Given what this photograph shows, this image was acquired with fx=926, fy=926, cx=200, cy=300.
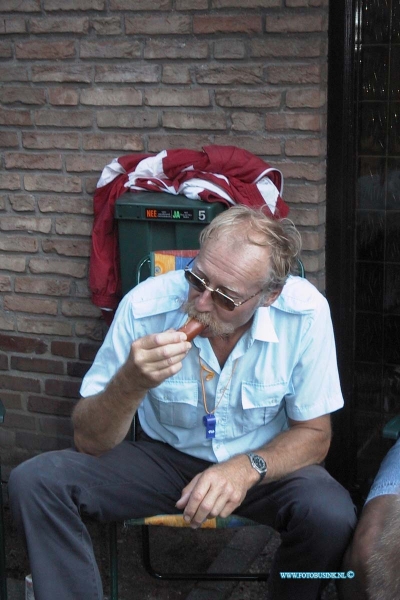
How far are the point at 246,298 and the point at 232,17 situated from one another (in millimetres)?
Result: 1447

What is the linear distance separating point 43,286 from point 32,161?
597mm

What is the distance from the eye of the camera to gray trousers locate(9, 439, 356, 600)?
2934mm

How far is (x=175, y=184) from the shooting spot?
3.88m

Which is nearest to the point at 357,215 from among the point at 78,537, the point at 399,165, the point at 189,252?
the point at 399,165

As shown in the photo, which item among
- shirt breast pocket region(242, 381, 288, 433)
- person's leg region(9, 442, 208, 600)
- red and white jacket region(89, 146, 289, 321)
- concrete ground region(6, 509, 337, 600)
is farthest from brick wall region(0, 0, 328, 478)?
person's leg region(9, 442, 208, 600)

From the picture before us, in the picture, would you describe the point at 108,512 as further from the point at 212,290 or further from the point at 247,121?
the point at 247,121

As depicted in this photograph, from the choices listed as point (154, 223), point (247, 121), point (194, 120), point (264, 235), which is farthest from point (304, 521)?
point (194, 120)

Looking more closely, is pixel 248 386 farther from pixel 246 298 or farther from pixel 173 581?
Answer: pixel 173 581

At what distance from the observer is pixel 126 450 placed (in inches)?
130

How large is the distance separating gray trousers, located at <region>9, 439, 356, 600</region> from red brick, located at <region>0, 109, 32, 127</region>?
183 cm

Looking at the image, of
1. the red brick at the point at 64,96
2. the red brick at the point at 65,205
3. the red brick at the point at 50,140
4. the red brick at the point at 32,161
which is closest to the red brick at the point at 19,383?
the red brick at the point at 65,205

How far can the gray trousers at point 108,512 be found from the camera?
2.93 metres

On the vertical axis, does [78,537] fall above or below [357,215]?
below

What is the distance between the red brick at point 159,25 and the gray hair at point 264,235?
119 cm
